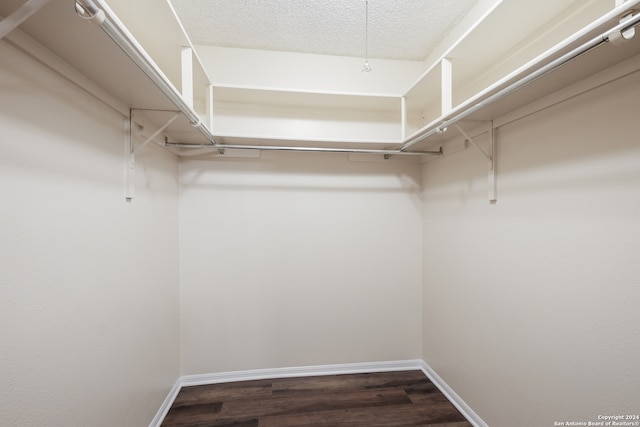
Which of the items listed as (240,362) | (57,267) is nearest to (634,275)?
(57,267)

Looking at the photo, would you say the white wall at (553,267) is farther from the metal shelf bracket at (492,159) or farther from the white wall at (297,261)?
the white wall at (297,261)

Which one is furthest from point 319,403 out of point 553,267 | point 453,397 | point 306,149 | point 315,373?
point 306,149

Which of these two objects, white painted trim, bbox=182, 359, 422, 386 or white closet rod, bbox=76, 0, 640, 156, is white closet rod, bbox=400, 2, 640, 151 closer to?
white closet rod, bbox=76, 0, 640, 156

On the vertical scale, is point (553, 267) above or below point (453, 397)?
above

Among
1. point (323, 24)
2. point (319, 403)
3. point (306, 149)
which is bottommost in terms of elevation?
point (319, 403)

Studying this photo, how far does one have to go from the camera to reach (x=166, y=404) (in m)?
1.81

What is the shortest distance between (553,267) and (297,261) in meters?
1.72

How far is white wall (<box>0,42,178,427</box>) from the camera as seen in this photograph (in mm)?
806

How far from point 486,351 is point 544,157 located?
4.10 ft

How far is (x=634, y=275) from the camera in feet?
3.01

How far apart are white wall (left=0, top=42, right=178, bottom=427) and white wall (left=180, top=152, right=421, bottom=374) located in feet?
1.73

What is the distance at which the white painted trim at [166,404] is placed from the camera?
5.45 ft

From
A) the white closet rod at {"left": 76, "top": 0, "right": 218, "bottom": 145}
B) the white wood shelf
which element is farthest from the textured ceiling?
the white closet rod at {"left": 76, "top": 0, "right": 218, "bottom": 145}

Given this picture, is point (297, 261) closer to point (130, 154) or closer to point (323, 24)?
point (130, 154)
